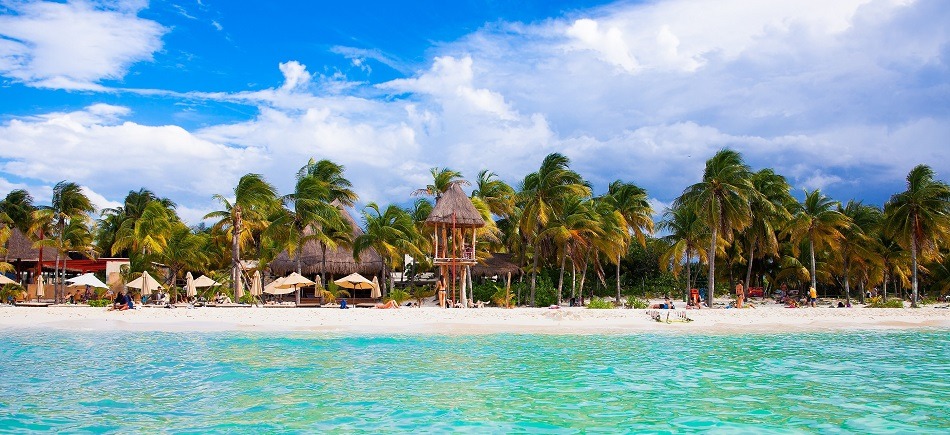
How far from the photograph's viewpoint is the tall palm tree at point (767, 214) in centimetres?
3472

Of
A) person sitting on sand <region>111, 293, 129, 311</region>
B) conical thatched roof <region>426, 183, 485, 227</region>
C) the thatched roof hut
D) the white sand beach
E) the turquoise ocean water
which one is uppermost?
conical thatched roof <region>426, 183, 485, 227</region>

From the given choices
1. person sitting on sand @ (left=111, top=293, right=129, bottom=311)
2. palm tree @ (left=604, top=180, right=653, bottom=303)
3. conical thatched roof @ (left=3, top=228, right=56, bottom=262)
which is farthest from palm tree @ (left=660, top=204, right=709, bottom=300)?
conical thatched roof @ (left=3, top=228, right=56, bottom=262)

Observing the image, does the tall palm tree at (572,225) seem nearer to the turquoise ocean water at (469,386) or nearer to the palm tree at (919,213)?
the turquoise ocean water at (469,386)

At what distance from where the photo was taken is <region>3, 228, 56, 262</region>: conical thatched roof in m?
34.5

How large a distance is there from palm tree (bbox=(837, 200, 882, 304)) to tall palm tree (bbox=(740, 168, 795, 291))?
295cm

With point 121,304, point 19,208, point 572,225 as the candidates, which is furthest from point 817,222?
point 19,208

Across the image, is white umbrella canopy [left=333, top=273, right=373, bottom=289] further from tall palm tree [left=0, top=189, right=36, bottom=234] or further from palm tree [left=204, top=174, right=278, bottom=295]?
tall palm tree [left=0, top=189, right=36, bottom=234]

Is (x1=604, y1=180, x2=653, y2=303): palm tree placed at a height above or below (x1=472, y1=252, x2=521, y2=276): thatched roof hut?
above

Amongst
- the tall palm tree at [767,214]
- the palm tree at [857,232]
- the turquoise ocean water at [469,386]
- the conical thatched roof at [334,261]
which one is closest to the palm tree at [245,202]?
the conical thatched roof at [334,261]

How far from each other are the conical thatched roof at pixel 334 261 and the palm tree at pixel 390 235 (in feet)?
9.88

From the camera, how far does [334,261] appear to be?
3422cm

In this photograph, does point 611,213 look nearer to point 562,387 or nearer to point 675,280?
point 675,280

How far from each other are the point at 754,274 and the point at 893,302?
11.0 metres

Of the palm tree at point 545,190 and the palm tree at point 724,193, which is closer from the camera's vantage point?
the palm tree at point 724,193
